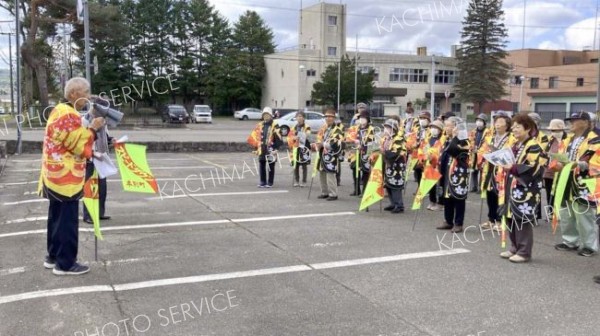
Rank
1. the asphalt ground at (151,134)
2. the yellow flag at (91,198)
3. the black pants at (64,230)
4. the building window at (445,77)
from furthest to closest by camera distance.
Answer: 1. the building window at (445,77)
2. the asphalt ground at (151,134)
3. the yellow flag at (91,198)
4. the black pants at (64,230)

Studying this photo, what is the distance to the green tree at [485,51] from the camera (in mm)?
61594

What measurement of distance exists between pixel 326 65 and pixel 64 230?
193 ft

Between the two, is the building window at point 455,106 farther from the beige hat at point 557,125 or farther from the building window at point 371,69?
the beige hat at point 557,125

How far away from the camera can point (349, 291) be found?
536cm

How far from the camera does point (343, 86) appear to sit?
2210 inches

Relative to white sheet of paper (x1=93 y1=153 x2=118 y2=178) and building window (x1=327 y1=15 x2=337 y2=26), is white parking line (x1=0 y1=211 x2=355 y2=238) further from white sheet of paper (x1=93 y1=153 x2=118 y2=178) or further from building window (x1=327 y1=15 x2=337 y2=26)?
building window (x1=327 y1=15 x2=337 y2=26)

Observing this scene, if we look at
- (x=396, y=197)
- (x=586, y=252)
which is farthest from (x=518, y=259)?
(x=396, y=197)

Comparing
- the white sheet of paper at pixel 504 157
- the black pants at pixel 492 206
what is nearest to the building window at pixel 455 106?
the black pants at pixel 492 206

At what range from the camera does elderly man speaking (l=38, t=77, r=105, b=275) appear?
538cm

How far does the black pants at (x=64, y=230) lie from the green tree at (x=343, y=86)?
51.4m

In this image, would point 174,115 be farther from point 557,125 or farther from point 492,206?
point 557,125

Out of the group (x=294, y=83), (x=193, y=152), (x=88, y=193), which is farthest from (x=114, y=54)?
(x=88, y=193)

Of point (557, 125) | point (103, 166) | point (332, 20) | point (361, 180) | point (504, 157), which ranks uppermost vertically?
point (332, 20)

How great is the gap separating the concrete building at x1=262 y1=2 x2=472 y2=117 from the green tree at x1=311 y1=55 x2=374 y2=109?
1880 mm
